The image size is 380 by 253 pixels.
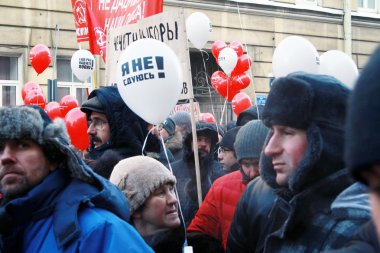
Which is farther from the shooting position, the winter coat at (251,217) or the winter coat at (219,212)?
the winter coat at (219,212)

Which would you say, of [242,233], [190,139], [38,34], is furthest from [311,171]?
[38,34]

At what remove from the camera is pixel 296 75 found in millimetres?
2148

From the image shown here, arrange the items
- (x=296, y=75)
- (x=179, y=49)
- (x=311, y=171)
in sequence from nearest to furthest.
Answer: (x=311, y=171) → (x=296, y=75) → (x=179, y=49)

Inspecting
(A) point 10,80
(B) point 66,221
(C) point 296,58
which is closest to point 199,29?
(A) point 10,80

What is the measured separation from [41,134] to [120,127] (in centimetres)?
150

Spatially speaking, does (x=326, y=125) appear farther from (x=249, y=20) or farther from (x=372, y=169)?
(x=249, y=20)

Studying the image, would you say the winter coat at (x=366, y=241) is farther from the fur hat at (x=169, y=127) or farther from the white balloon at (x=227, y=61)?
the white balloon at (x=227, y=61)

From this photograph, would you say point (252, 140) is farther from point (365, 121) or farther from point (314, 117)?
point (365, 121)

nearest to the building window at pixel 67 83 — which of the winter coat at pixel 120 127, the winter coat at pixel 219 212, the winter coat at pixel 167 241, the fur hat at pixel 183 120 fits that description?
the fur hat at pixel 183 120

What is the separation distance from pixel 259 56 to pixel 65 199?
14435 millimetres

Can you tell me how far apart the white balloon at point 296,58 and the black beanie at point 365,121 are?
359 cm

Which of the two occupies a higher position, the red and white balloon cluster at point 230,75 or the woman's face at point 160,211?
the red and white balloon cluster at point 230,75

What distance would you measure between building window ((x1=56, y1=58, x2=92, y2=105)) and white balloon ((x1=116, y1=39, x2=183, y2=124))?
365 inches

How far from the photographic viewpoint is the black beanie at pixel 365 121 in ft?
3.06
